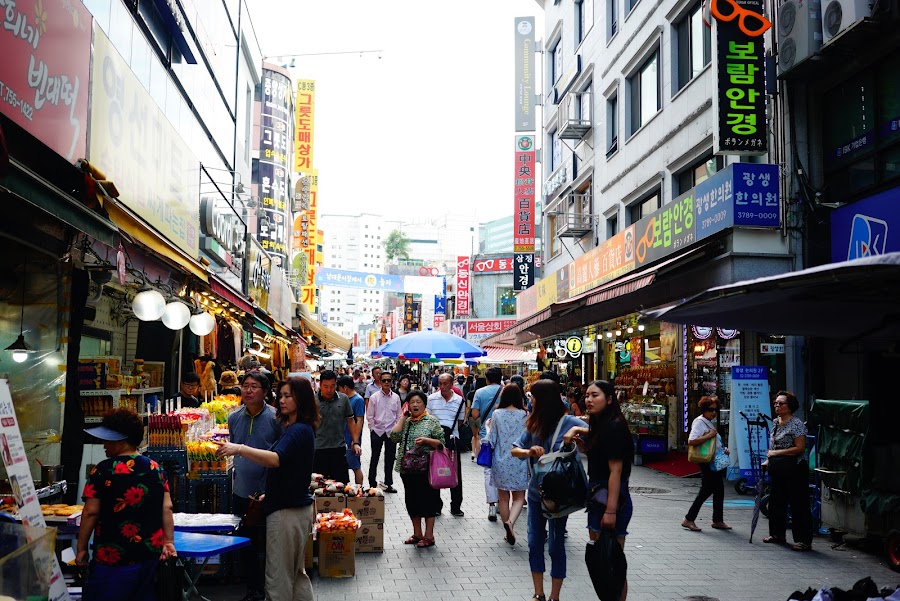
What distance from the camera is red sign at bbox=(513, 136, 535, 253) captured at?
29.0 metres

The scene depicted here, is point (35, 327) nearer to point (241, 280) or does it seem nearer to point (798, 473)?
point (798, 473)

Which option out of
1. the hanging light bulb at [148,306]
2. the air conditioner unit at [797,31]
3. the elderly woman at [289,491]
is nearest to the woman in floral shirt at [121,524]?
the elderly woman at [289,491]

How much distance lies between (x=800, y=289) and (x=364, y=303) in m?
183

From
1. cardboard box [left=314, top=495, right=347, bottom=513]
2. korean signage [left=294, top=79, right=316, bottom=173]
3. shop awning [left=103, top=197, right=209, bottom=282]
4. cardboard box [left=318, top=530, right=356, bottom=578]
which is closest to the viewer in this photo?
cardboard box [left=318, top=530, right=356, bottom=578]

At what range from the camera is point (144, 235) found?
349 inches

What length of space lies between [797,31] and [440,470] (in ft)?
28.3

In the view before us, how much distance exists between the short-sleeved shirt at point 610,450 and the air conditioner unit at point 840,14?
7779mm

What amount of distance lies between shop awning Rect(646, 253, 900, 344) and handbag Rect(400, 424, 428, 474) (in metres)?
4.07

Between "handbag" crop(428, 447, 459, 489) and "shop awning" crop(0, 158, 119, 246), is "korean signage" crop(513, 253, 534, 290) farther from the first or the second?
"shop awning" crop(0, 158, 119, 246)

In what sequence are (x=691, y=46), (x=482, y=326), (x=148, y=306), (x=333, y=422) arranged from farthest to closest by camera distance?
1. (x=482, y=326)
2. (x=691, y=46)
3. (x=333, y=422)
4. (x=148, y=306)

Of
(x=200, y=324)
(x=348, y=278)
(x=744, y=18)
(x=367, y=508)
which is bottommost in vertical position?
(x=367, y=508)

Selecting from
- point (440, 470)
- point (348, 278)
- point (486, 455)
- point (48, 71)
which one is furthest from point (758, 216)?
point (348, 278)

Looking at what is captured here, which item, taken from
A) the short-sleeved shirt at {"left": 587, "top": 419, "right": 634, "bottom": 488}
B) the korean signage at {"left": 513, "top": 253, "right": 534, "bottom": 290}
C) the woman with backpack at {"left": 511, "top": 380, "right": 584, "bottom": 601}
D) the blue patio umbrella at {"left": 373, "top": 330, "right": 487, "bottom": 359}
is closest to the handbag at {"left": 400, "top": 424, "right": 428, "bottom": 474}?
the woman with backpack at {"left": 511, "top": 380, "right": 584, "bottom": 601}

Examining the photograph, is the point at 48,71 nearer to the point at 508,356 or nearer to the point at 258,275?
the point at 258,275
